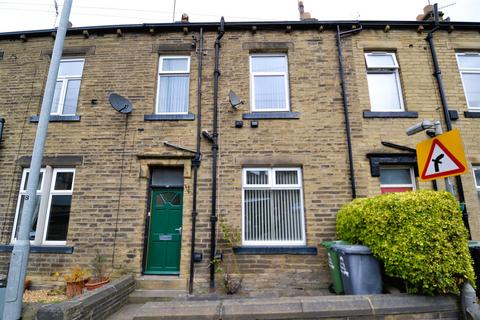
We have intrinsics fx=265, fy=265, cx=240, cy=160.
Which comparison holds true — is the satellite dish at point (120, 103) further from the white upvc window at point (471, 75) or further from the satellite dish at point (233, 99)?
the white upvc window at point (471, 75)

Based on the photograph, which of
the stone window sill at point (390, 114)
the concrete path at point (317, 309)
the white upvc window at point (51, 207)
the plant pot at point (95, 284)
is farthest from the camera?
the stone window sill at point (390, 114)

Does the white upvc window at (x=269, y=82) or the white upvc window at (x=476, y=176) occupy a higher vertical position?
the white upvc window at (x=269, y=82)

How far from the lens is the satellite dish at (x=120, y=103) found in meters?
6.57

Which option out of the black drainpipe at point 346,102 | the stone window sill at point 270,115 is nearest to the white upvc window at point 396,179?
the black drainpipe at point 346,102

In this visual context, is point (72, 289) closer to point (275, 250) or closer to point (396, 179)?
point (275, 250)

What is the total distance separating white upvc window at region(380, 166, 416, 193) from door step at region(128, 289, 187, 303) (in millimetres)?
5334

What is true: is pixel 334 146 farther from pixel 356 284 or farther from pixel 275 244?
pixel 356 284

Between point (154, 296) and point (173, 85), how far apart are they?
17.4 feet

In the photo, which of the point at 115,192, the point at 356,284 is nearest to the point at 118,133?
the point at 115,192

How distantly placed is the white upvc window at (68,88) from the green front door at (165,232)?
11.4 feet

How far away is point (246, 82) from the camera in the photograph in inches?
282

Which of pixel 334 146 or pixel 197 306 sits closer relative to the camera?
pixel 197 306

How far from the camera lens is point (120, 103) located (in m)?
6.65

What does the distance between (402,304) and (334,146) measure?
12.2 ft
